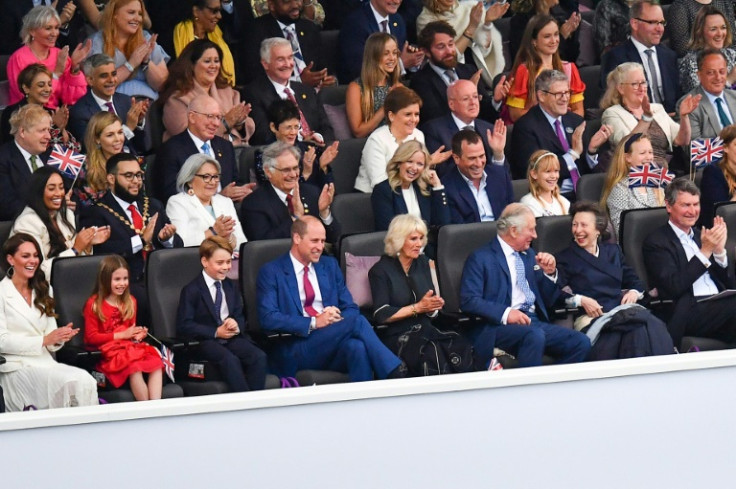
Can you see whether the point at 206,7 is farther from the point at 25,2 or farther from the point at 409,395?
the point at 409,395

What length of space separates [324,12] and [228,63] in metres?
1.15

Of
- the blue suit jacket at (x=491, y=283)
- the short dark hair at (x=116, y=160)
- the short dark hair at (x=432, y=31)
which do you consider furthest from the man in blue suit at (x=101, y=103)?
the blue suit jacket at (x=491, y=283)

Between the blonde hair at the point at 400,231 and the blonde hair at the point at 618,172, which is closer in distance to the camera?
the blonde hair at the point at 400,231

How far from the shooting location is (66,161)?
22.0 ft

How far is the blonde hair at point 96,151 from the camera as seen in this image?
6.56 metres

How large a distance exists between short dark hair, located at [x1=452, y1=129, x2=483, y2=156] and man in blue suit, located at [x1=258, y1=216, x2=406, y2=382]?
1.07 metres

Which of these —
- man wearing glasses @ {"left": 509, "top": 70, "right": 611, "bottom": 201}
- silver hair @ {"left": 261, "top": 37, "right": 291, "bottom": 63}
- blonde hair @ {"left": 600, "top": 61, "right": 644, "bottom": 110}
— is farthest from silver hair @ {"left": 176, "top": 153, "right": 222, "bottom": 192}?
blonde hair @ {"left": 600, "top": 61, "right": 644, "bottom": 110}

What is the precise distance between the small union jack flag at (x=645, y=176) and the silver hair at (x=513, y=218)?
881 mm

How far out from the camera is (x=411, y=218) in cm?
647

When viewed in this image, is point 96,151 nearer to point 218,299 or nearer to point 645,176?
point 218,299

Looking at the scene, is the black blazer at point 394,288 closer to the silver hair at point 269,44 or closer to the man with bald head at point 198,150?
the man with bald head at point 198,150

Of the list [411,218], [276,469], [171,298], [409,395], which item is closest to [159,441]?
[276,469]

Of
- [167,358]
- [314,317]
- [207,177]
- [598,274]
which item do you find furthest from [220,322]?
[598,274]

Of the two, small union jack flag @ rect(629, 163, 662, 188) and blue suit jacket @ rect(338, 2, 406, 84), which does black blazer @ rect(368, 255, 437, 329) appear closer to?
small union jack flag @ rect(629, 163, 662, 188)
